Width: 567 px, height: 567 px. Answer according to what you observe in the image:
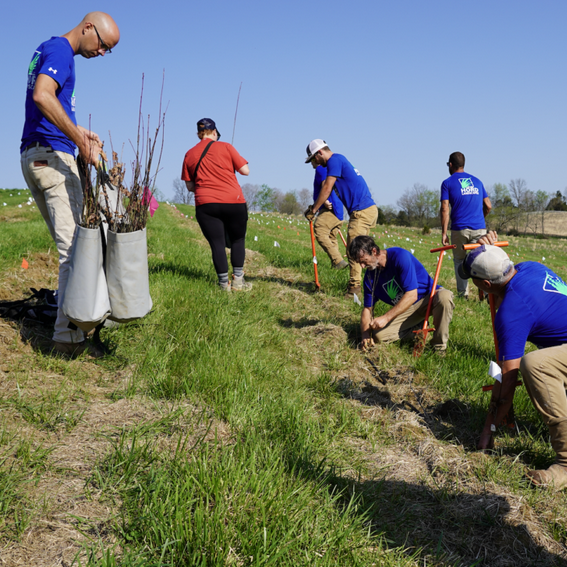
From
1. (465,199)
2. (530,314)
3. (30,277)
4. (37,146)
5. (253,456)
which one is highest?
(465,199)

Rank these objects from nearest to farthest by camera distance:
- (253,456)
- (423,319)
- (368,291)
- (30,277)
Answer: (253,456), (368,291), (423,319), (30,277)

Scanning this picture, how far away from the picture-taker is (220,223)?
6.50 m

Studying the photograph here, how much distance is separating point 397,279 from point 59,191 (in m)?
3.67

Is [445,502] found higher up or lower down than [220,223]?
lower down

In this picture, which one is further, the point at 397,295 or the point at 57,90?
the point at 397,295

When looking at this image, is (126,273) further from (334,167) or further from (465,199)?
(465,199)

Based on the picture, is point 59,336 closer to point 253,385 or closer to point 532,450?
point 253,385

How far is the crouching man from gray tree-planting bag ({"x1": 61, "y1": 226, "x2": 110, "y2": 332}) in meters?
2.87

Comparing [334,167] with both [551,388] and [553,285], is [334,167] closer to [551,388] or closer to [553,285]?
[553,285]

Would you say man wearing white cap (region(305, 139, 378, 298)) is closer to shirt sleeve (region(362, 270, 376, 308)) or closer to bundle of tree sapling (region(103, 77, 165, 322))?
shirt sleeve (region(362, 270, 376, 308))

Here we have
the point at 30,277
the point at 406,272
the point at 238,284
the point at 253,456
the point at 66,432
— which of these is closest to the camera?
the point at 253,456

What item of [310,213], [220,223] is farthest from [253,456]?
[310,213]

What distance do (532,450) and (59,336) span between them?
3.82 meters

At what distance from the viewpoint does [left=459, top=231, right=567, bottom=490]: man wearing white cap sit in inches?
118
